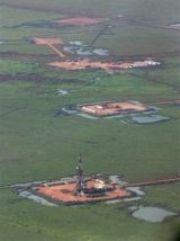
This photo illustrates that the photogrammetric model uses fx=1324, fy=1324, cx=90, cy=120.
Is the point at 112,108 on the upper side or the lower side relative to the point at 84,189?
lower

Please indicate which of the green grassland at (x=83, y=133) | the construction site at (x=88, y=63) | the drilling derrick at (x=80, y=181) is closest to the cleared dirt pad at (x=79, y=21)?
the green grassland at (x=83, y=133)

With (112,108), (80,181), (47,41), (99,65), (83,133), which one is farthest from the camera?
(47,41)

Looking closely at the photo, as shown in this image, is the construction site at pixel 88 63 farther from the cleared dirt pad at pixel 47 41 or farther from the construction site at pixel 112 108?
the construction site at pixel 112 108

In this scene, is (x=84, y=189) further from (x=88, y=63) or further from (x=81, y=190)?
(x=88, y=63)

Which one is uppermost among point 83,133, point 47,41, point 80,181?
point 80,181

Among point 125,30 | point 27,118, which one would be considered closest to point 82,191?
point 27,118

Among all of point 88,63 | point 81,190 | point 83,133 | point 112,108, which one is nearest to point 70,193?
point 81,190

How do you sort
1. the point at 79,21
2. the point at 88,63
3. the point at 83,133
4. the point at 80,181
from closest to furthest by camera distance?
the point at 80,181 < the point at 83,133 < the point at 88,63 < the point at 79,21

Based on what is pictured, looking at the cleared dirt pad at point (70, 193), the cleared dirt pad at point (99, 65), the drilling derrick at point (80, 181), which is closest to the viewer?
the cleared dirt pad at point (70, 193)

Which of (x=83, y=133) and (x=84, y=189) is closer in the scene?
(x=84, y=189)
